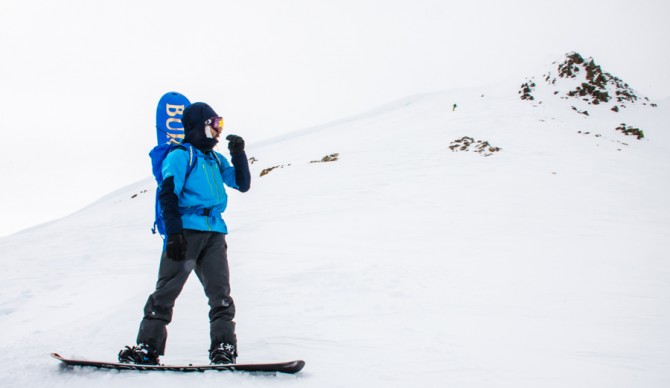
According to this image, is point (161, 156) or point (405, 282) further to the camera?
point (405, 282)

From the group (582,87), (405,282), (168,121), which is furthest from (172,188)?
(582,87)

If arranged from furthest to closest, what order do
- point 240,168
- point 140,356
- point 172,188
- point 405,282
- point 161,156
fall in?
point 405,282 < point 240,168 < point 161,156 < point 172,188 < point 140,356


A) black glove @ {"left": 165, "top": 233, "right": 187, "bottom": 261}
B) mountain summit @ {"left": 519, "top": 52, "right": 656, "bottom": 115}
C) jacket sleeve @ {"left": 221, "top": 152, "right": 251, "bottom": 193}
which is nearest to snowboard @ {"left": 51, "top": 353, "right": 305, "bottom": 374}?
black glove @ {"left": 165, "top": 233, "right": 187, "bottom": 261}

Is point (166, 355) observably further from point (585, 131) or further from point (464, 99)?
point (464, 99)

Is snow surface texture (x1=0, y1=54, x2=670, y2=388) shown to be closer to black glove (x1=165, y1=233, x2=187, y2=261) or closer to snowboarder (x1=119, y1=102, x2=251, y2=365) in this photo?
snowboarder (x1=119, y1=102, x2=251, y2=365)

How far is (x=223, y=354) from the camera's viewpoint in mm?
3012

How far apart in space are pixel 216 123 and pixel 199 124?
13 centimetres

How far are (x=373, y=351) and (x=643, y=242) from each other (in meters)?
6.32

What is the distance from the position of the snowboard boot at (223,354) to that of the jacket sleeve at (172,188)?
84 cm

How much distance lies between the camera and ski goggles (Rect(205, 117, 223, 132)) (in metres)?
3.41

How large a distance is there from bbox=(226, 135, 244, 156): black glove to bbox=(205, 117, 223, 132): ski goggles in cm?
13

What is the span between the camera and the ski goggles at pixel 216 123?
134 inches

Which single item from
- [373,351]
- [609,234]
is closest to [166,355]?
[373,351]

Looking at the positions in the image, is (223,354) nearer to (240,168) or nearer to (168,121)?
(240,168)
